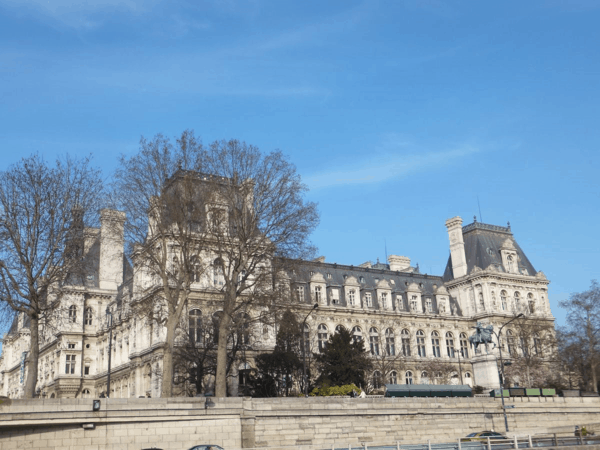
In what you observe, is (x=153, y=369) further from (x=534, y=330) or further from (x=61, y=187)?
(x=534, y=330)

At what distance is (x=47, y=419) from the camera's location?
3084 cm

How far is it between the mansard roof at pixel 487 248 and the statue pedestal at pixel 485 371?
36.1 feet

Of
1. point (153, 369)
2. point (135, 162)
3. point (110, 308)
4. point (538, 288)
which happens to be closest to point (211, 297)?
point (153, 369)

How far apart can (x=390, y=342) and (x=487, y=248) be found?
19426mm

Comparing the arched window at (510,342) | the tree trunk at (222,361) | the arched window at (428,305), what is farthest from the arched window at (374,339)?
the tree trunk at (222,361)

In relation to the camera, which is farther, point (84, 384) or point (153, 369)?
point (84, 384)

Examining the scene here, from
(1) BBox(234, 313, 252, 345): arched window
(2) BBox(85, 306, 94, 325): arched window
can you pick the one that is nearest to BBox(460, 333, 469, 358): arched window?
(1) BBox(234, 313, 252, 345): arched window

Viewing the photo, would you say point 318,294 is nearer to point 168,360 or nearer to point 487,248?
point 487,248

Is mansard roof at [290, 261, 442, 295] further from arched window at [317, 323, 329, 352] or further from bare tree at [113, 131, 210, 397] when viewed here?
bare tree at [113, 131, 210, 397]

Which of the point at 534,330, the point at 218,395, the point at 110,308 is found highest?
A: the point at 110,308

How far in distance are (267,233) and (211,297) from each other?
10.8m

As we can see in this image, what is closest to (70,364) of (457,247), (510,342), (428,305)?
(428,305)

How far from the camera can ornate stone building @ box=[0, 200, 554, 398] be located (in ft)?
226

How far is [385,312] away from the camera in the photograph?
73.2 meters
